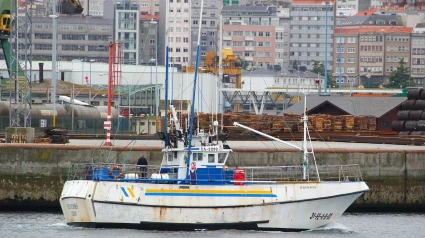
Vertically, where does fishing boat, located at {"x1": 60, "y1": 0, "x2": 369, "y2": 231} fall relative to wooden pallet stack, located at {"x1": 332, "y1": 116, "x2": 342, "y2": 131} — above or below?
below

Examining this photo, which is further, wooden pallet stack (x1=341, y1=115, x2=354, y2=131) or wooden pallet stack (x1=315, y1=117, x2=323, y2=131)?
wooden pallet stack (x1=341, y1=115, x2=354, y2=131)

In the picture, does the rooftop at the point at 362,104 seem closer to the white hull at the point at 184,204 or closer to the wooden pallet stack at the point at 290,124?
the wooden pallet stack at the point at 290,124

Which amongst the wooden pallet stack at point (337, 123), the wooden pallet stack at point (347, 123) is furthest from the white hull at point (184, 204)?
the wooden pallet stack at point (347, 123)

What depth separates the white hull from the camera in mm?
44594

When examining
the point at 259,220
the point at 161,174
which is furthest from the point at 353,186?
the point at 161,174

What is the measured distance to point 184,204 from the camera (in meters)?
44.7

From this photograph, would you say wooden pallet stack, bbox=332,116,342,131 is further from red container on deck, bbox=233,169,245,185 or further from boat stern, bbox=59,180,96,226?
boat stern, bbox=59,180,96,226

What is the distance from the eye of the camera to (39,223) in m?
47.0

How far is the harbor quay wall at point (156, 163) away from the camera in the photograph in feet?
174

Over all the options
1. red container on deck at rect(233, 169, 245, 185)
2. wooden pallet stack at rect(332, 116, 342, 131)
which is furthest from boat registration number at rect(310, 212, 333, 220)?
wooden pallet stack at rect(332, 116, 342, 131)

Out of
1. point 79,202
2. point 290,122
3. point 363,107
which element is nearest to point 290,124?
point 290,122

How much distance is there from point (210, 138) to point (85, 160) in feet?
30.4

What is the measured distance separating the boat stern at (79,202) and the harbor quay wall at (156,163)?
23.9 ft

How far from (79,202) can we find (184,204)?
3.93 m
